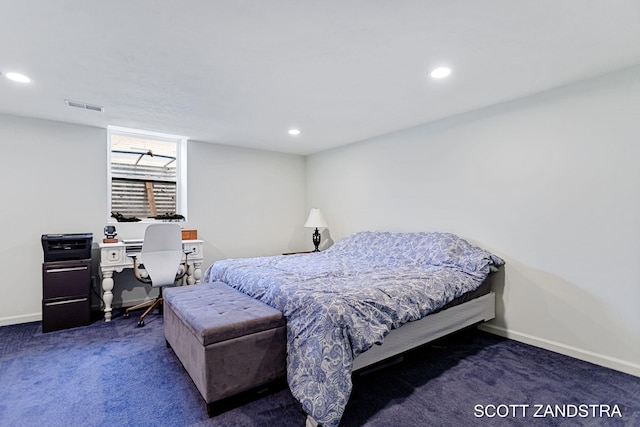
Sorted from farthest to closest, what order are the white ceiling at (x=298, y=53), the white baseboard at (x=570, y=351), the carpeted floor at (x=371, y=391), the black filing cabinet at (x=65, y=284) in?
the black filing cabinet at (x=65, y=284) → the white baseboard at (x=570, y=351) → the carpeted floor at (x=371, y=391) → the white ceiling at (x=298, y=53)

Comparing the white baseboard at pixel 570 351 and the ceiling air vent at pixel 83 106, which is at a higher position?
the ceiling air vent at pixel 83 106

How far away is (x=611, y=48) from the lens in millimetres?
2086

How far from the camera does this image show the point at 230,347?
1.85m

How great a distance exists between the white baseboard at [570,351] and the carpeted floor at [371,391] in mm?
67

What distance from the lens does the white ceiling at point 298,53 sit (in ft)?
5.55

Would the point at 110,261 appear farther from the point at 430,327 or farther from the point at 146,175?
the point at 430,327

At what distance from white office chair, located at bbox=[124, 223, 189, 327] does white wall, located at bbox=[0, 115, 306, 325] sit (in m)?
0.71

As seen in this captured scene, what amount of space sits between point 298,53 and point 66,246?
3142mm

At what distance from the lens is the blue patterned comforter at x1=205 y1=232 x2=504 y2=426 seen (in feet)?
5.61

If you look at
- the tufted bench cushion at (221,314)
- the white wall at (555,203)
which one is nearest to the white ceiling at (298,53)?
the white wall at (555,203)

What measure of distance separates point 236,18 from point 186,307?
1.88 metres

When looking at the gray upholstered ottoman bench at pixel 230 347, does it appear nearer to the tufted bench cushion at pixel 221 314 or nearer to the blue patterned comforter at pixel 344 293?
the tufted bench cushion at pixel 221 314

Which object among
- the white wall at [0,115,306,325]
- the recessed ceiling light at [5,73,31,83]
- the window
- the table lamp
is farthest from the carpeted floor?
the table lamp

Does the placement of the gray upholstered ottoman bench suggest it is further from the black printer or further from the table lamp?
the table lamp
